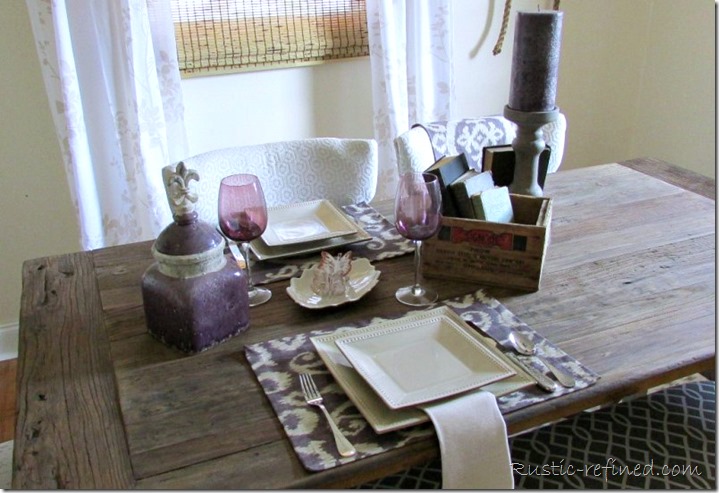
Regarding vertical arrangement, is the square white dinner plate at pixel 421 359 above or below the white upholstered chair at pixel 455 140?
below

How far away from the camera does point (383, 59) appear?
234 cm

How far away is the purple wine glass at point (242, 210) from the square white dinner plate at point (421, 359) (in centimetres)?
26

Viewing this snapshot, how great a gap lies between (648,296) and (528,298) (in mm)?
207

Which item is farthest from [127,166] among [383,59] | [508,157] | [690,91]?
[690,91]

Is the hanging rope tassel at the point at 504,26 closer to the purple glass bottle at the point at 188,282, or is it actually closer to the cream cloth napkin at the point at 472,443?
the purple glass bottle at the point at 188,282

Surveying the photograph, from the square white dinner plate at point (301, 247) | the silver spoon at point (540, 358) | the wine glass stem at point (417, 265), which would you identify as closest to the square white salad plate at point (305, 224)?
the square white dinner plate at point (301, 247)

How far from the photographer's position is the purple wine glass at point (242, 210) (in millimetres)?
1155

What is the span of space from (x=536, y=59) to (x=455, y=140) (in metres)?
0.55

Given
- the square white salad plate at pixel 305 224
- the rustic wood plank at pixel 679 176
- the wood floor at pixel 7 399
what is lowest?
the wood floor at pixel 7 399

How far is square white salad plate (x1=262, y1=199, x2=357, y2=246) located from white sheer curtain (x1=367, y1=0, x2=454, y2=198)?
987 mm

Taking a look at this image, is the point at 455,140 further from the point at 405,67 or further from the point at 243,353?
the point at 243,353

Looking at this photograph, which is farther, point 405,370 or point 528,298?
point 528,298

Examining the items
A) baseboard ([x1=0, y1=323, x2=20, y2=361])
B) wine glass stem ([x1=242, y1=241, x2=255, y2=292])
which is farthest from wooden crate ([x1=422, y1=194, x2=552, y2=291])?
baseboard ([x1=0, y1=323, x2=20, y2=361])

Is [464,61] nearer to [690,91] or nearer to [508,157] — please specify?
[690,91]
